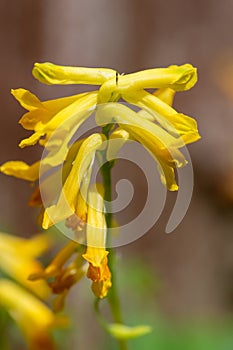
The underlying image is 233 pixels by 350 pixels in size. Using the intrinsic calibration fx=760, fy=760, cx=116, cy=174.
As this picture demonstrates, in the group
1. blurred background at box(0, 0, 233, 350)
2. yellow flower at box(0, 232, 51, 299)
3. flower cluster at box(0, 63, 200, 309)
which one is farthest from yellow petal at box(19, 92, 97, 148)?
blurred background at box(0, 0, 233, 350)

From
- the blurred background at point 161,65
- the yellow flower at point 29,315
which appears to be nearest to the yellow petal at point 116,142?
the yellow flower at point 29,315

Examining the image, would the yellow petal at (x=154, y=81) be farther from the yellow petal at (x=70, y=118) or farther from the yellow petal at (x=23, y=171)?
the yellow petal at (x=23, y=171)

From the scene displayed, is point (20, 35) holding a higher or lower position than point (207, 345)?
higher

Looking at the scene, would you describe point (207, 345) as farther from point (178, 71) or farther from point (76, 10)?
point (76, 10)

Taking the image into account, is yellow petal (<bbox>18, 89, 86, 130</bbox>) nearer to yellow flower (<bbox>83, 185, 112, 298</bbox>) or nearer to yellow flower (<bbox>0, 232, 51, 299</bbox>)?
yellow flower (<bbox>83, 185, 112, 298</bbox>)

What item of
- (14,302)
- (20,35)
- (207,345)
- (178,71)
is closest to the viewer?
(178,71)

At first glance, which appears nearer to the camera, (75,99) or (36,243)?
(75,99)

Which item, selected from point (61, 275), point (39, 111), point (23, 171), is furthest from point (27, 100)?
point (61, 275)

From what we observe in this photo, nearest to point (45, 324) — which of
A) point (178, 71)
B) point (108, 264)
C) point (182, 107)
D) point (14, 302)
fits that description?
point (14, 302)

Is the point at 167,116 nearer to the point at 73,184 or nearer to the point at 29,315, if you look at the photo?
the point at 73,184
